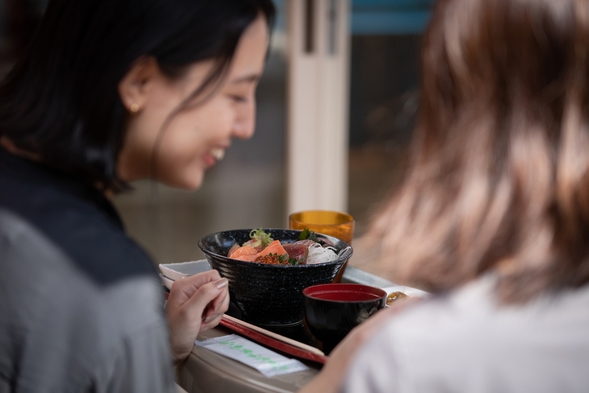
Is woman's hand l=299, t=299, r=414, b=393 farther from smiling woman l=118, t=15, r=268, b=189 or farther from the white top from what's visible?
smiling woman l=118, t=15, r=268, b=189

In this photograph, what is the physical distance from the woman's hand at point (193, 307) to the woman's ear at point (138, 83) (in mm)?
354

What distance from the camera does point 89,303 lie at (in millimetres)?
754

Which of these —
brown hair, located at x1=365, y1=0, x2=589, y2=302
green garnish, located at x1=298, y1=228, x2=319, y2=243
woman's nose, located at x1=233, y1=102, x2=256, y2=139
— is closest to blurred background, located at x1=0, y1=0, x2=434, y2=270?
green garnish, located at x1=298, y1=228, x2=319, y2=243

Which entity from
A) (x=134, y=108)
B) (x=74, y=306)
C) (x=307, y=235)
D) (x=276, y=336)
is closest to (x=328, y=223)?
(x=307, y=235)

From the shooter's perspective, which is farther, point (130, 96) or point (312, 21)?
point (312, 21)

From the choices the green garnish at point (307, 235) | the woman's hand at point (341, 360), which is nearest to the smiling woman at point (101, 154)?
the woman's hand at point (341, 360)

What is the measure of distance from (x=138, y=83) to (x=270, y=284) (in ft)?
1.46

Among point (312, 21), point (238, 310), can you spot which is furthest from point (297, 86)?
point (238, 310)

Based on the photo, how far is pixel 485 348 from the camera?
60 centimetres

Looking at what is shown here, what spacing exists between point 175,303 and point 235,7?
51 cm

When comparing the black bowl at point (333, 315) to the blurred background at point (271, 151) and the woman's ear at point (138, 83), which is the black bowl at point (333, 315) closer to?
the woman's ear at point (138, 83)

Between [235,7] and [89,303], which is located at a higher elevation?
[235,7]

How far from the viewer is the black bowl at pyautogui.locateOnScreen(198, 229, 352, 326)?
1159 mm

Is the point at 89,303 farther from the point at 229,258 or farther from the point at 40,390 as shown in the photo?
the point at 229,258
